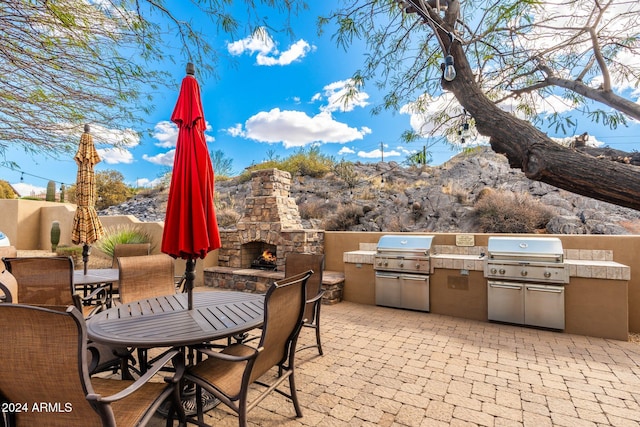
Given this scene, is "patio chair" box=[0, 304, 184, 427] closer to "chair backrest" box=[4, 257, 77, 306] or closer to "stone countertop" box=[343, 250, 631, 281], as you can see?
"chair backrest" box=[4, 257, 77, 306]

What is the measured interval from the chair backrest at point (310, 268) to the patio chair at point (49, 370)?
7.37ft

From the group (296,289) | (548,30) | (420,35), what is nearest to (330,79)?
(420,35)

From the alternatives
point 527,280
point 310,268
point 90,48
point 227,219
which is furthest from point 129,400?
point 227,219

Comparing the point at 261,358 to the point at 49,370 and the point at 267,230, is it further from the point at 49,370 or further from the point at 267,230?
the point at 267,230

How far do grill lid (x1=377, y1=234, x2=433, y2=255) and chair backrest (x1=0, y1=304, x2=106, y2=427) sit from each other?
4354mm

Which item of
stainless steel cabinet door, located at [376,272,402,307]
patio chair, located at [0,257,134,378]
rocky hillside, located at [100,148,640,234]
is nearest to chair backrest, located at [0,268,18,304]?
patio chair, located at [0,257,134,378]

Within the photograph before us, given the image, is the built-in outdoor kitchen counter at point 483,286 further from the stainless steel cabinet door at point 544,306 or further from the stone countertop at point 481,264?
the stainless steel cabinet door at point 544,306

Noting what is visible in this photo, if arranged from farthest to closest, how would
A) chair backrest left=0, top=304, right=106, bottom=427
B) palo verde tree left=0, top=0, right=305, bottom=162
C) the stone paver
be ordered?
palo verde tree left=0, top=0, right=305, bottom=162 → the stone paver → chair backrest left=0, top=304, right=106, bottom=427

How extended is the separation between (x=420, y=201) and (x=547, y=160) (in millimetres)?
8830

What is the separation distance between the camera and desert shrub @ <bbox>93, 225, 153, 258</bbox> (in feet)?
25.5

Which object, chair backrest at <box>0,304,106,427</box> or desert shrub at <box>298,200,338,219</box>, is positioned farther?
desert shrub at <box>298,200,338,219</box>

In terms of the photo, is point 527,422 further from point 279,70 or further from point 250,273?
point 279,70

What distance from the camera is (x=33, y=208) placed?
11.5m

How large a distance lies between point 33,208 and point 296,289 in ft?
47.5
